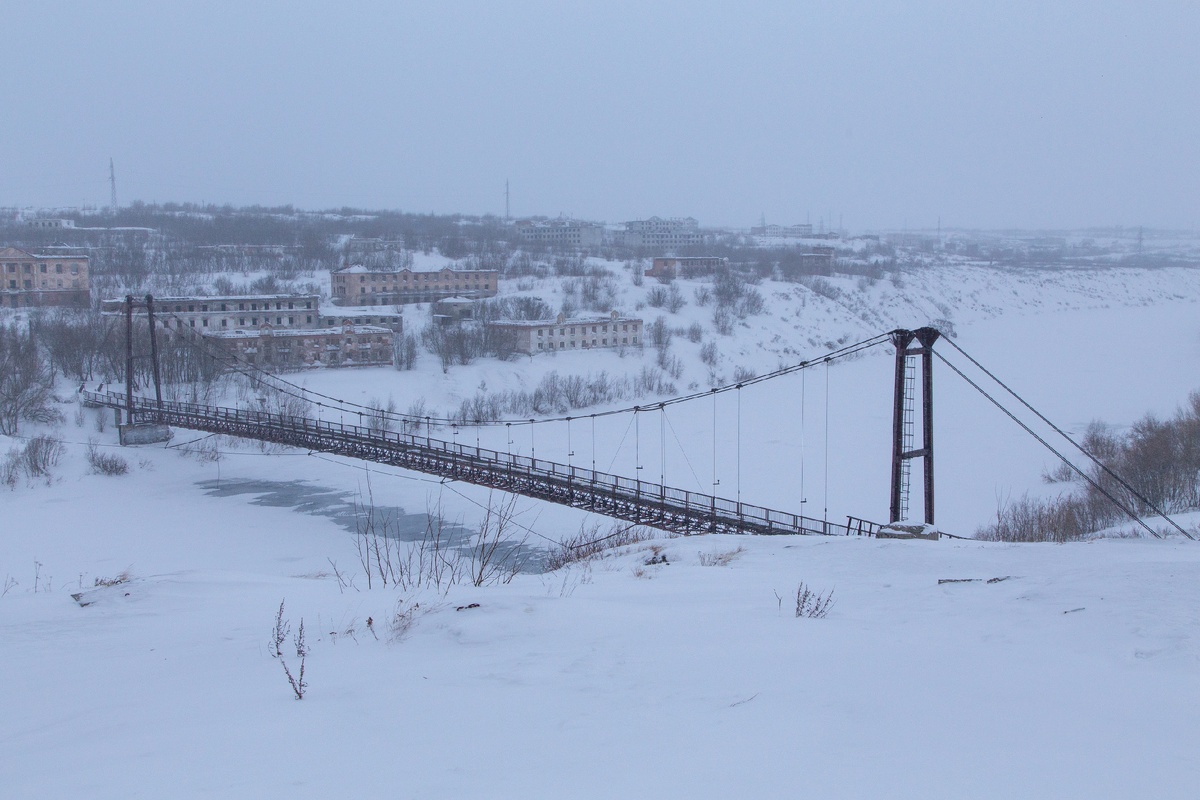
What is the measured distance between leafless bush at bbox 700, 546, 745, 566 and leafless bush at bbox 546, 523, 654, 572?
5.80 ft

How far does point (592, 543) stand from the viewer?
13859mm

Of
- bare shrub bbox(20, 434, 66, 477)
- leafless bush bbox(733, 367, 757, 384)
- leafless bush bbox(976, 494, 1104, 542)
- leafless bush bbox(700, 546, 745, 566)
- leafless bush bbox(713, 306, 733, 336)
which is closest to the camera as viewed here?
leafless bush bbox(700, 546, 745, 566)

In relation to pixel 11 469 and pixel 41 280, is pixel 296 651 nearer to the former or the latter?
pixel 11 469

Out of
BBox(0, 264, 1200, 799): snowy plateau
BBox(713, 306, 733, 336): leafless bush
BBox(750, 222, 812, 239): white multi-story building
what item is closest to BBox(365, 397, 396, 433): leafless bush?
BBox(0, 264, 1200, 799): snowy plateau

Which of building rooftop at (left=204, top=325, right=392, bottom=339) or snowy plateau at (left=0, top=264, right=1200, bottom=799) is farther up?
building rooftop at (left=204, top=325, right=392, bottom=339)

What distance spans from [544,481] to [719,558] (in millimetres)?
11861

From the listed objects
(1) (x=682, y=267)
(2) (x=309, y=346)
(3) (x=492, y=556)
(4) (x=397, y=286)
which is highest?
(1) (x=682, y=267)

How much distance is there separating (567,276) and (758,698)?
71437 millimetres

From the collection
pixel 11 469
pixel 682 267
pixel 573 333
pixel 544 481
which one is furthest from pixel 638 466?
pixel 682 267

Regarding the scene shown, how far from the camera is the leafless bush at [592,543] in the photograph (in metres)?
12.6

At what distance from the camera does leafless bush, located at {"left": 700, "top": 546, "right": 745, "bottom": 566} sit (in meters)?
10.0

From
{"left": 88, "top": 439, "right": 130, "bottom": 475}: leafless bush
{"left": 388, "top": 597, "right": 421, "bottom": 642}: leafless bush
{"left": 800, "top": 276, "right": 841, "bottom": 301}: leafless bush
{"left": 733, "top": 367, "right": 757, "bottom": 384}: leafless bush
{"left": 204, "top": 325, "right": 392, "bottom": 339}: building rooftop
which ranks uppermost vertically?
{"left": 800, "top": 276, "right": 841, "bottom": 301}: leafless bush

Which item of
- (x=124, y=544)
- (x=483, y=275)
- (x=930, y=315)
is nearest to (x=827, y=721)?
(x=124, y=544)

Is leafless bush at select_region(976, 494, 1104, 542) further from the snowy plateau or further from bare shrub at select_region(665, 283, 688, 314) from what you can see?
bare shrub at select_region(665, 283, 688, 314)
